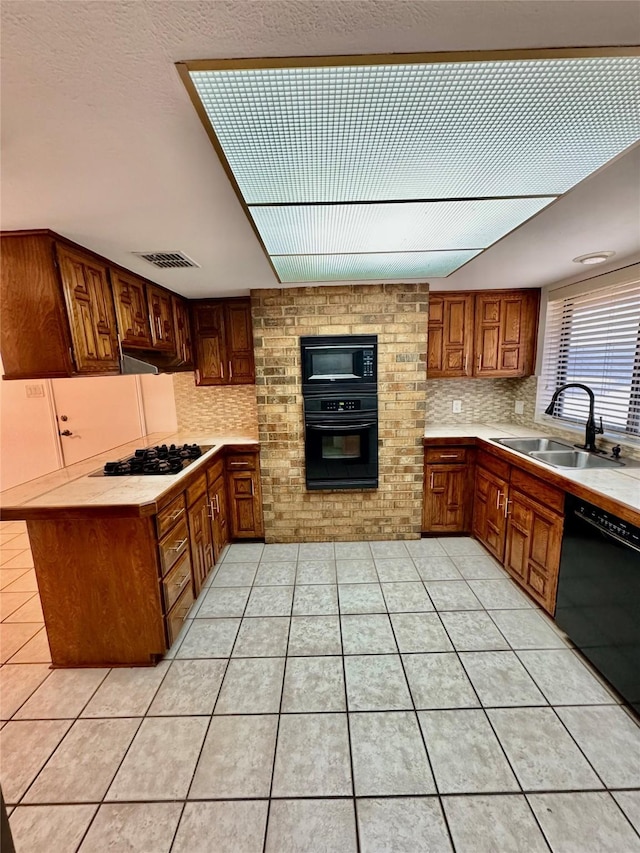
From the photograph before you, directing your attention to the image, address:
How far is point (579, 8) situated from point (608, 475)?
6.49 feet

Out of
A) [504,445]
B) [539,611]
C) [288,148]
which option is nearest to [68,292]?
[288,148]

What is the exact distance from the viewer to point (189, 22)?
26.8 inches

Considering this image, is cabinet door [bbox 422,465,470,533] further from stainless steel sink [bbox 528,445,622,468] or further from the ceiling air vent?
the ceiling air vent

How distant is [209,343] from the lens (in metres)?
3.19

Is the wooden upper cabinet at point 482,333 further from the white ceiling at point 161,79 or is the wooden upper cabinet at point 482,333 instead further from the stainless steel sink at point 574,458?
the white ceiling at point 161,79

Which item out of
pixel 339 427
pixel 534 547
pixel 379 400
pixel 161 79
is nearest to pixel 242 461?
pixel 339 427

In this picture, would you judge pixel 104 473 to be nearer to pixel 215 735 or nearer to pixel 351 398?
pixel 215 735

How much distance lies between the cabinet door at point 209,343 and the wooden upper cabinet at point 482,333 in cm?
187

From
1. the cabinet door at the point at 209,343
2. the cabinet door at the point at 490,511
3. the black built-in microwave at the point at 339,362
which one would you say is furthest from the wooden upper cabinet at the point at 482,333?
the cabinet door at the point at 209,343

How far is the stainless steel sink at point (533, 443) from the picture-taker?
107 inches

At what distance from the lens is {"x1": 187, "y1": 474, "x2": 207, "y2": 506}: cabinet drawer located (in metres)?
2.34

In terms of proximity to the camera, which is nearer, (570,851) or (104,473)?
(570,851)

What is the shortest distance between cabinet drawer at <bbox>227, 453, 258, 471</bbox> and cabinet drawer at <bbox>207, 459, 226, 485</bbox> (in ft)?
0.26

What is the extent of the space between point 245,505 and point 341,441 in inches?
40.7
